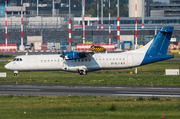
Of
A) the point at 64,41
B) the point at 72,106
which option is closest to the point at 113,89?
the point at 72,106

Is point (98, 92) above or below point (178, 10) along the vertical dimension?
below

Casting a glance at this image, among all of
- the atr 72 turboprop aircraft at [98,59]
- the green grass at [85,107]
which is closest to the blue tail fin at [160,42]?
the atr 72 turboprop aircraft at [98,59]

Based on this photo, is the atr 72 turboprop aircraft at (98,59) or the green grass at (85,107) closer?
the green grass at (85,107)

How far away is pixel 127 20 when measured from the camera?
170 metres

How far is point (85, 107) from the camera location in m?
20.8

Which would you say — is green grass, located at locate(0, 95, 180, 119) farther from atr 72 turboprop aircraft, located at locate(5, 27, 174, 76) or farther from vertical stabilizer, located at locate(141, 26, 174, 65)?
vertical stabilizer, located at locate(141, 26, 174, 65)

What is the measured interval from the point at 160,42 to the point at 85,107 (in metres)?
24.9

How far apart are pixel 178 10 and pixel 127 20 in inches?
1310

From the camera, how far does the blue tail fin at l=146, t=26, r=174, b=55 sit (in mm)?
42969

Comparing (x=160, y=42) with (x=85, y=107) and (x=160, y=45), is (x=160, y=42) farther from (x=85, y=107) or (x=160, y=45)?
(x=85, y=107)

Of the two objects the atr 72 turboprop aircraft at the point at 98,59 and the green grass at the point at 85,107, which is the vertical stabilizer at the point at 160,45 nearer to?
the atr 72 turboprop aircraft at the point at 98,59

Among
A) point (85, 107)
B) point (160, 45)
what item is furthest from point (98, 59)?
point (85, 107)

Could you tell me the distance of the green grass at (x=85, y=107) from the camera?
59.0 feet

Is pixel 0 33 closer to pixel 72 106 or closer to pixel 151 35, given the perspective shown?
pixel 151 35
